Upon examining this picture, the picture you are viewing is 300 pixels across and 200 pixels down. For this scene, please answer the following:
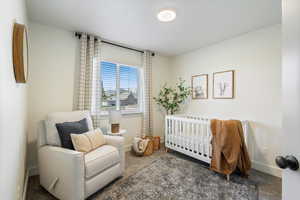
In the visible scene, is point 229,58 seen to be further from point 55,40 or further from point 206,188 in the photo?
point 55,40

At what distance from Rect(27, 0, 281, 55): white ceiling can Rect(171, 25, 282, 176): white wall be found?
0.73ft

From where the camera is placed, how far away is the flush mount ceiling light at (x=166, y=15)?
1.91 m

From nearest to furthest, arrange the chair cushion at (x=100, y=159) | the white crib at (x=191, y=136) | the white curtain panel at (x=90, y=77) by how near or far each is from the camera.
Result: the chair cushion at (x=100, y=159) < the white crib at (x=191, y=136) < the white curtain panel at (x=90, y=77)

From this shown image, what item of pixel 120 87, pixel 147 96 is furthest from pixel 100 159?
pixel 147 96

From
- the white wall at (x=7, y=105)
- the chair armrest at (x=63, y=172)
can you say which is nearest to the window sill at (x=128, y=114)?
the chair armrest at (x=63, y=172)

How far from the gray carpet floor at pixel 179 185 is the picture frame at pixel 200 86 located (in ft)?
4.79

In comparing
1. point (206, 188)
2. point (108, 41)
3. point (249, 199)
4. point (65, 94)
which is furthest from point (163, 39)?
point (249, 199)

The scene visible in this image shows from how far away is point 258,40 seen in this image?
240cm

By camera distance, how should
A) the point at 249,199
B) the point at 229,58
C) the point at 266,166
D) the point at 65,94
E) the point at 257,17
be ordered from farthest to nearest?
the point at 229,58 < the point at 65,94 < the point at 266,166 < the point at 257,17 < the point at 249,199

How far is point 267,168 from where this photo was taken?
230cm

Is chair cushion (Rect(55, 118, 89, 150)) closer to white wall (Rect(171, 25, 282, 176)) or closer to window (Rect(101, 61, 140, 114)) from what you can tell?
window (Rect(101, 61, 140, 114))

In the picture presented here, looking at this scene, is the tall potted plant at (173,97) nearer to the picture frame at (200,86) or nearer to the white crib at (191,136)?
the picture frame at (200,86)

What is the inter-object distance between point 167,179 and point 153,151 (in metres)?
1.14

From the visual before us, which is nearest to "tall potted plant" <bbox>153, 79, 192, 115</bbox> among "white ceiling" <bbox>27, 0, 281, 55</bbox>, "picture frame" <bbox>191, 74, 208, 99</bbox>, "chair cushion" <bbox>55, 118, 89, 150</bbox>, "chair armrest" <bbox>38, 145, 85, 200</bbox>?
"picture frame" <bbox>191, 74, 208, 99</bbox>
